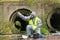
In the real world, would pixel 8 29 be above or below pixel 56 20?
below

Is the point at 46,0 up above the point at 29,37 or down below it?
above

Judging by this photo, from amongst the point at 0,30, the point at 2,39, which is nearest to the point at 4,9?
the point at 0,30

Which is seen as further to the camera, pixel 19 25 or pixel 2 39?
pixel 19 25

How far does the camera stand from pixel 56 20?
54.7ft

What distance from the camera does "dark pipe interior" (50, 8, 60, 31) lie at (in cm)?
1582

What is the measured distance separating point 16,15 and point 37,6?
3.61 ft

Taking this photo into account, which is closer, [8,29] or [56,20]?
[8,29]

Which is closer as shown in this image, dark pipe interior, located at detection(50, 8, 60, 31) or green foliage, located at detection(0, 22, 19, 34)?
green foliage, located at detection(0, 22, 19, 34)

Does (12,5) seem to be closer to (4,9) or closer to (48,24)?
(4,9)

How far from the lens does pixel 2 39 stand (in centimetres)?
→ 1312

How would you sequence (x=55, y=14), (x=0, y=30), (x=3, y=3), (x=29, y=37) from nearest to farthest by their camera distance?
1. (x=29, y=37)
2. (x=0, y=30)
3. (x=3, y=3)
4. (x=55, y=14)

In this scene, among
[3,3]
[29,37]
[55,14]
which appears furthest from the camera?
[55,14]

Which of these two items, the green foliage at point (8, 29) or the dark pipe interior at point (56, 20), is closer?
the green foliage at point (8, 29)

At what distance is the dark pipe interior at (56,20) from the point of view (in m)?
15.8
